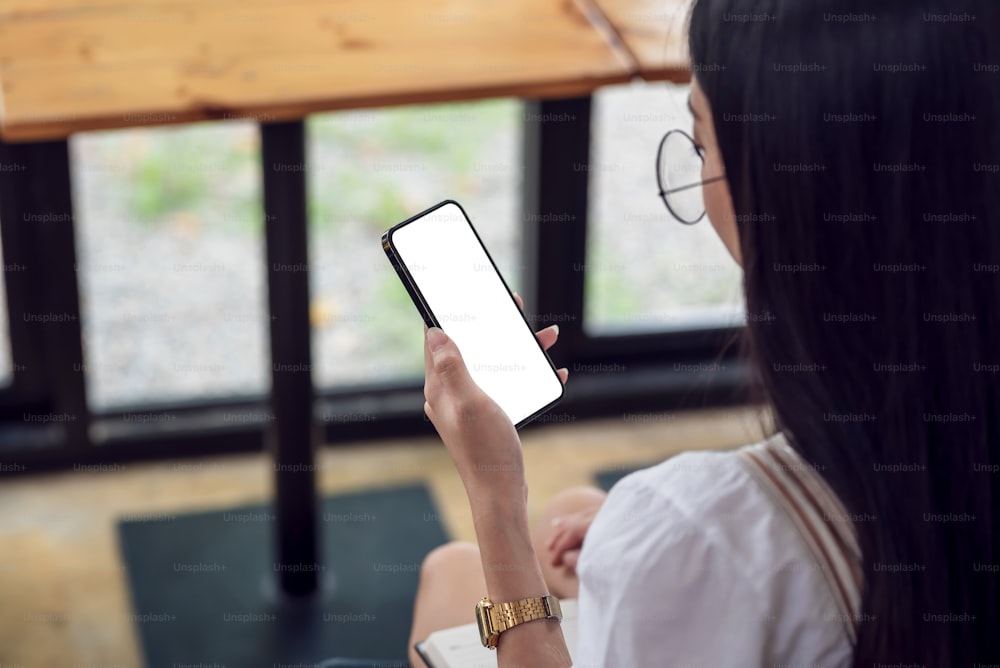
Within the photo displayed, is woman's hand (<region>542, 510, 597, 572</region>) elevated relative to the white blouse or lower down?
lower down

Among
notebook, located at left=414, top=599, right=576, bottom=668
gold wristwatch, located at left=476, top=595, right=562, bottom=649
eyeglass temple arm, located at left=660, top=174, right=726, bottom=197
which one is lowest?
notebook, located at left=414, top=599, right=576, bottom=668

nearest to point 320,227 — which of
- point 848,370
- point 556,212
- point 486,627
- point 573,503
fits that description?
point 556,212

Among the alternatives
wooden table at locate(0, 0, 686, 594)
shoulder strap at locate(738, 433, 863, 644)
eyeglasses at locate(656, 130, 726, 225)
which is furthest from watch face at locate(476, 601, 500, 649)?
wooden table at locate(0, 0, 686, 594)

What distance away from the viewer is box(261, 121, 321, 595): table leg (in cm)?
150

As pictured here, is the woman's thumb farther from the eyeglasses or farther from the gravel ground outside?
the gravel ground outside

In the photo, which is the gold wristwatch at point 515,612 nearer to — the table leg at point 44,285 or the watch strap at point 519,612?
the watch strap at point 519,612

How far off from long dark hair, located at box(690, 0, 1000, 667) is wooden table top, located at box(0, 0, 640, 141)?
2.05 ft

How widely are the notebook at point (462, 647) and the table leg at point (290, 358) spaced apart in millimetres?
623

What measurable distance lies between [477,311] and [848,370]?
418 mm

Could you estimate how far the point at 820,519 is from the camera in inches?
29.5

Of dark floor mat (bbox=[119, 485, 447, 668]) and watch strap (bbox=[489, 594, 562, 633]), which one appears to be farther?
dark floor mat (bbox=[119, 485, 447, 668])

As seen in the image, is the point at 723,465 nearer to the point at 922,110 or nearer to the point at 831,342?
the point at 831,342

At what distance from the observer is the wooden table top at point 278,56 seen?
1268 mm

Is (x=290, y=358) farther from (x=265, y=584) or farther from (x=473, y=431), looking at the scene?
(x=473, y=431)
